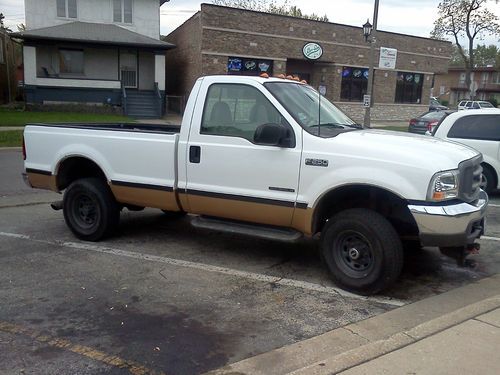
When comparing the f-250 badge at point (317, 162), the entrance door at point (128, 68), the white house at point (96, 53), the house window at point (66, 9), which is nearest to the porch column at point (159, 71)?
the white house at point (96, 53)

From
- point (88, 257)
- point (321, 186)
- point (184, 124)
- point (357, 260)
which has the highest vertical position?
point (184, 124)

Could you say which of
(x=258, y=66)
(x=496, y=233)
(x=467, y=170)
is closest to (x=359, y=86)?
(x=258, y=66)

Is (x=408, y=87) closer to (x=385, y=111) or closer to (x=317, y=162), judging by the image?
(x=385, y=111)

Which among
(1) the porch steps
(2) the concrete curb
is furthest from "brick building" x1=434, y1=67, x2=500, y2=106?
(2) the concrete curb

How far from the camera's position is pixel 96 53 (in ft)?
94.8

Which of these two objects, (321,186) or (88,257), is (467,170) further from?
(88,257)

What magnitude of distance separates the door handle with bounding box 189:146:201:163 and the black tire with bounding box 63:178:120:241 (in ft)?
4.76

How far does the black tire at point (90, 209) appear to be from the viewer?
631cm

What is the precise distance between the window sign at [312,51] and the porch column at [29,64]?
14.9 metres

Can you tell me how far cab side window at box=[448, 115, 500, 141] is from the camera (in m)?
9.52

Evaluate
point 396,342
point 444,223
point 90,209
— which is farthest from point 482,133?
point 90,209

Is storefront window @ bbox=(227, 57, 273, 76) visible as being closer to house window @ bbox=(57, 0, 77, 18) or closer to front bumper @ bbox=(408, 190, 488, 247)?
house window @ bbox=(57, 0, 77, 18)

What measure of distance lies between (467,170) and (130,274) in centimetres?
348

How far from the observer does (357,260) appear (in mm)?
4824
